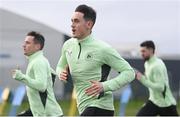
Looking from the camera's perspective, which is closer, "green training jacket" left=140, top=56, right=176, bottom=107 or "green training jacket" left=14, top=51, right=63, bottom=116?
"green training jacket" left=14, top=51, right=63, bottom=116

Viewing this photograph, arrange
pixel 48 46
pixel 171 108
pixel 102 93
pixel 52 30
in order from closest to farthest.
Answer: pixel 102 93
pixel 171 108
pixel 48 46
pixel 52 30

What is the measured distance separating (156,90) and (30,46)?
347cm

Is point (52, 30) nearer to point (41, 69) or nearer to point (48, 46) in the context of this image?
point (48, 46)

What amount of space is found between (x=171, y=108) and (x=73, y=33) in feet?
18.4

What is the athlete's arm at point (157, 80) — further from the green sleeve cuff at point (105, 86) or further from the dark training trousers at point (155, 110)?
the green sleeve cuff at point (105, 86)

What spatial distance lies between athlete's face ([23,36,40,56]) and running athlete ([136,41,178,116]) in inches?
126

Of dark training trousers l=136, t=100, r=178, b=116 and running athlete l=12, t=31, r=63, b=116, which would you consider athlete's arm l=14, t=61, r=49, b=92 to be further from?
dark training trousers l=136, t=100, r=178, b=116

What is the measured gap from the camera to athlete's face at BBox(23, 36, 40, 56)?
10.2m

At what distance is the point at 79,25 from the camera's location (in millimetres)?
7887

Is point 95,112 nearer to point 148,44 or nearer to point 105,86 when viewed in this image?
point 105,86

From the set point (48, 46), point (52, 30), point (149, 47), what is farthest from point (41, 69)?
point (52, 30)

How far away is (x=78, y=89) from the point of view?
804cm

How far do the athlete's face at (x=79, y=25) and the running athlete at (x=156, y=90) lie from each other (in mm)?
5010

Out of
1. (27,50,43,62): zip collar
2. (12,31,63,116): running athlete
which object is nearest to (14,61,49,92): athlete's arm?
(12,31,63,116): running athlete
